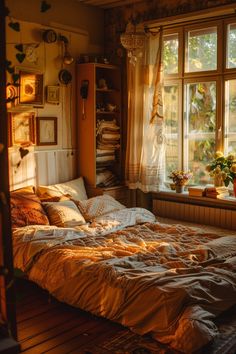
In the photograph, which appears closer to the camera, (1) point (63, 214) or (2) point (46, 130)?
(1) point (63, 214)

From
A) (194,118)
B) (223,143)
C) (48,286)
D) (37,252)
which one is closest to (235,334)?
(48,286)

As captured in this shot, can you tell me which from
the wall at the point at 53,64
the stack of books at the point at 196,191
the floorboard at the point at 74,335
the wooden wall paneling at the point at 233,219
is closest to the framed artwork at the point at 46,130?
the wall at the point at 53,64

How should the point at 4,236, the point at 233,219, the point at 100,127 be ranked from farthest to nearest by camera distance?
the point at 100,127
the point at 233,219
the point at 4,236

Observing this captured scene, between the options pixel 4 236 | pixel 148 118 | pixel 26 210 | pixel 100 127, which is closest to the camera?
pixel 4 236

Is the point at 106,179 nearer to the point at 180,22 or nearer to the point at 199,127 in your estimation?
the point at 199,127

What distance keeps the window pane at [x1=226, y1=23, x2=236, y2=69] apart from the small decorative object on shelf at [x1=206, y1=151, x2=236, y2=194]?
913 millimetres

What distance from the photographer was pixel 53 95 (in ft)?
15.4

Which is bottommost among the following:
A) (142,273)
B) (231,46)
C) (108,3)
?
(142,273)

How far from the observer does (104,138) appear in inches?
197

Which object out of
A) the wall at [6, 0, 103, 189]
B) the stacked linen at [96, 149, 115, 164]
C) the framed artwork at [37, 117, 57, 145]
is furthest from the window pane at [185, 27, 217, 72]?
the framed artwork at [37, 117, 57, 145]

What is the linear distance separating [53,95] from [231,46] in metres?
1.93

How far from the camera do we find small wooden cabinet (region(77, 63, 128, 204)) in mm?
4875

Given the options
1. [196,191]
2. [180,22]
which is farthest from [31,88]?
[196,191]

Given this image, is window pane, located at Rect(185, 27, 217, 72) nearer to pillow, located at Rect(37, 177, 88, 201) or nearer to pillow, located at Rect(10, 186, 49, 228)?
pillow, located at Rect(37, 177, 88, 201)
